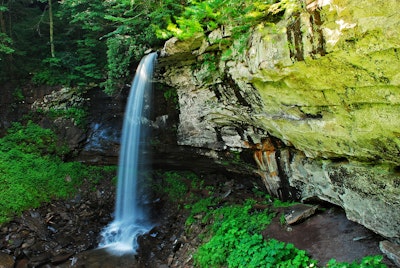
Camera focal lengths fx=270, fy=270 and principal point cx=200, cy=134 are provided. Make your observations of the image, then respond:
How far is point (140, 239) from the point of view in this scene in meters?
8.17

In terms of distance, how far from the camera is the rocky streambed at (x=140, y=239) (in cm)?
530

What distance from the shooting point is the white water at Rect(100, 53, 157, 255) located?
8180 mm

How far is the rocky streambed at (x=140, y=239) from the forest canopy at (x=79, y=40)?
4254 millimetres

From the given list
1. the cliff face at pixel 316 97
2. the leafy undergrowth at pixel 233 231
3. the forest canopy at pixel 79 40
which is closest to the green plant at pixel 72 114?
the forest canopy at pixel 79 40

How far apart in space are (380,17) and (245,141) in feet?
15.3

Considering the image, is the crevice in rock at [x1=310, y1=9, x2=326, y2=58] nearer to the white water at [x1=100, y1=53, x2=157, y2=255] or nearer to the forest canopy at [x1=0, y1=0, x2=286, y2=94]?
the forest canopy at [x1=0, y1=0, x2=286, y2=94]

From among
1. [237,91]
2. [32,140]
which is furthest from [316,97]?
[32,140]

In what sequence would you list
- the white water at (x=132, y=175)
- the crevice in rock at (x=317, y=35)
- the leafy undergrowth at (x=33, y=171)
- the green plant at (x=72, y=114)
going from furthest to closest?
1. the green plant at (x=72, y=114)
2. the leafy undergrowth at (x=33, y=171)
3. the white water at (x=132, y=175)
4. the crevice in rock at (x=317, y=35)

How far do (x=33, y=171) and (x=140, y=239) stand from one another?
15.3 feet

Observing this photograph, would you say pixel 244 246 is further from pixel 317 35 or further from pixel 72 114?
pixel 72 114

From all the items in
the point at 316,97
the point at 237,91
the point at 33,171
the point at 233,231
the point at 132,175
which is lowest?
the point at 233,231

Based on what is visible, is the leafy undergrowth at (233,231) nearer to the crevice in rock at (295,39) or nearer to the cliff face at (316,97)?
the cliff face at (316,97)

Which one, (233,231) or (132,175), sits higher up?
(132,175)

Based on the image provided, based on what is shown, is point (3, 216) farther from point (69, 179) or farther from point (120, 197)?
point (120, 197)
